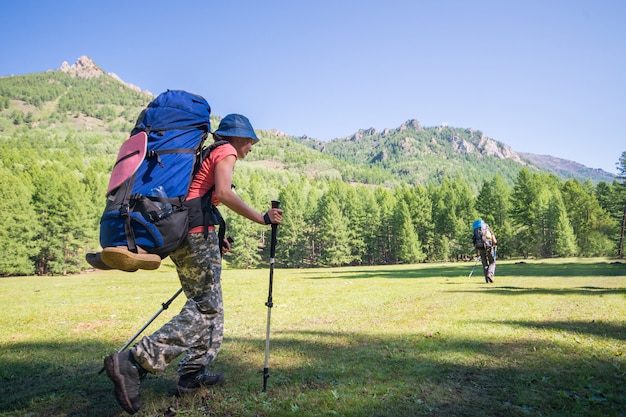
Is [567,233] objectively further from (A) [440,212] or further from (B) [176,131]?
(B) [176,131]

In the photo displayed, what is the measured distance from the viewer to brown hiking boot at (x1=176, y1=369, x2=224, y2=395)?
4415 mm

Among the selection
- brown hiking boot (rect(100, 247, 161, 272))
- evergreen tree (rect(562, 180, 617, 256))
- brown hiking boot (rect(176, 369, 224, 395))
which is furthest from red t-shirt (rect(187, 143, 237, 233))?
evergreen tree (rect(562, 180, 617, 256))

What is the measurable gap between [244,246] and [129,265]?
72482mm

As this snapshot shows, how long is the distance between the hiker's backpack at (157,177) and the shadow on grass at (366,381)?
199 centimetres

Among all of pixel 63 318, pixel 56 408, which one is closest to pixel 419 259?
pixel 63 318

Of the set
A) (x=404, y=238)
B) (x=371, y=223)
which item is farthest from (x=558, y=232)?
(x=371, y=223)

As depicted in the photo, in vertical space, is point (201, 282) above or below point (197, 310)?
above

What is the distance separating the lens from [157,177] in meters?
3.97

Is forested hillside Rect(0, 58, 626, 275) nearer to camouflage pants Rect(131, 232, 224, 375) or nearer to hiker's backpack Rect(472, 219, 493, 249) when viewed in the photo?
hiker's backpack Rect(472, 219, 493, 249)

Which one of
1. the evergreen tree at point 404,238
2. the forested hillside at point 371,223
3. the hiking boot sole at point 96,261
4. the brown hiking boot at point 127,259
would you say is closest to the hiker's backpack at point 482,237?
the brown hiking boot at point 127,259

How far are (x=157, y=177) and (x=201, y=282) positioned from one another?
1.35 metres

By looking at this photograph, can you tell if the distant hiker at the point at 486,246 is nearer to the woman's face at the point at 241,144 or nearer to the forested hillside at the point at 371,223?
the woman's face at the point at 241,144

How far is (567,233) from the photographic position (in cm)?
6350

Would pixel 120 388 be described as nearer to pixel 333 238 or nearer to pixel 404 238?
pixel 404 238
